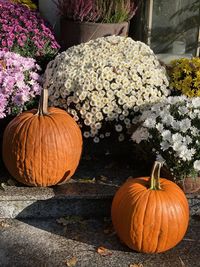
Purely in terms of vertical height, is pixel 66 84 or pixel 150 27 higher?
pixel 150 27

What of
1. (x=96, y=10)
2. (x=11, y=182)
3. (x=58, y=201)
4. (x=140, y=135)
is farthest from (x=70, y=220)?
(x=96, y=10)

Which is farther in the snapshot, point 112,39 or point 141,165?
point 112,39

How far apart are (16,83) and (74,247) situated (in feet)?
5.04

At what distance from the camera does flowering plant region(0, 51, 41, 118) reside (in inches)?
168

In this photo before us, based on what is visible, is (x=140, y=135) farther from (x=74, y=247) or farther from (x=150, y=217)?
(x=74, y=247)

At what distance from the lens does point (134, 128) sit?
430cm

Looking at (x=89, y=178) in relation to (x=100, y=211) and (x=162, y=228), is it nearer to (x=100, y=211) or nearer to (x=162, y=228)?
(x=100, y=211)

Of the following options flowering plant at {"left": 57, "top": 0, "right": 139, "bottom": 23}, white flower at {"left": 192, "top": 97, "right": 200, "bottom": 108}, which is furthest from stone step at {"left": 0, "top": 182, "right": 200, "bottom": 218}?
flowering plant at {"left": 57, "top": 0, "right": 139, "bottom": 23}

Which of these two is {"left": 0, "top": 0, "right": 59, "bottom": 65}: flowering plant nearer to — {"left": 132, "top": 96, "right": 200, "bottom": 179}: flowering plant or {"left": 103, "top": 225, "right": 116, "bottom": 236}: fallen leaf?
{"left": 132, "top": 96, "right": 200, "bottom": 179}: flowering plant

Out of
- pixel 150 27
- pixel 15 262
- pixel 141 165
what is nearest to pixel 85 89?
pixel 141 165

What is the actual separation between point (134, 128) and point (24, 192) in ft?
3.56

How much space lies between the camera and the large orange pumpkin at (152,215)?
3.42 metres

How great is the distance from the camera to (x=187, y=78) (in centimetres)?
459

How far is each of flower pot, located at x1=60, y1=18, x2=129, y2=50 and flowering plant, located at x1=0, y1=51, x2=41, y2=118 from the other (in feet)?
2.95
